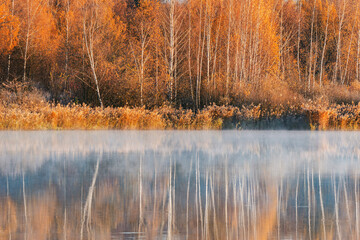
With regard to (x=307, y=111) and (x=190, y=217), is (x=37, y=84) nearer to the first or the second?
(x=307, y=111)

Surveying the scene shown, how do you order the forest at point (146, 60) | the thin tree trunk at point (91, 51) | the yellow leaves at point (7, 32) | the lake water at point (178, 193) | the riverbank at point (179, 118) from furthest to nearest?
the yellow leaves at point (7, 32) → the forest at point (146, 60) → the thin tree trunk at point (91, 51) → the riverbank at point (179, 118) → the lake water at point (178, 193)

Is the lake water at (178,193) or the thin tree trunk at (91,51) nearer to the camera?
the lake water at (178,193)

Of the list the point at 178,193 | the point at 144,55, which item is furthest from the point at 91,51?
the point at 178,193

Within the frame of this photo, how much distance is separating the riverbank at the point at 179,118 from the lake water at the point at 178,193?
30.6ft

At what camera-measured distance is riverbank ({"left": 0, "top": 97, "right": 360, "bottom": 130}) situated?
25250 mm

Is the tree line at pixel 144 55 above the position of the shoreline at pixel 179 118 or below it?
above

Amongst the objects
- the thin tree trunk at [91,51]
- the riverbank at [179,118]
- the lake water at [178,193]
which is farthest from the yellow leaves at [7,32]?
the lake water at [178,193]

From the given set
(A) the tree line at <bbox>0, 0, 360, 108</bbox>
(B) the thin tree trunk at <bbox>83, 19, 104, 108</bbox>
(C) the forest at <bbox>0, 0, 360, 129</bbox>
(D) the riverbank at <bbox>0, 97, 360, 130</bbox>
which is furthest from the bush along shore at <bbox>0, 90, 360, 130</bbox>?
(B) the thin tree trunk at <bbox>83, 19, 104, 108</bbox>

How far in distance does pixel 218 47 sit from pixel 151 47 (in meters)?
5.81

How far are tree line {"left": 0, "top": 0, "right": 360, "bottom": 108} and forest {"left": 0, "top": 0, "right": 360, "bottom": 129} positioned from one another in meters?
0.06

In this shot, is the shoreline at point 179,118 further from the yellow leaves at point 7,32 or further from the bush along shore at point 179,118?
the yellow leaves at point 7,32

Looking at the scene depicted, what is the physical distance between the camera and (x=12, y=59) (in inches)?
1511

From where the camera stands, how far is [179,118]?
27141mm

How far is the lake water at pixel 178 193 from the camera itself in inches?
235
